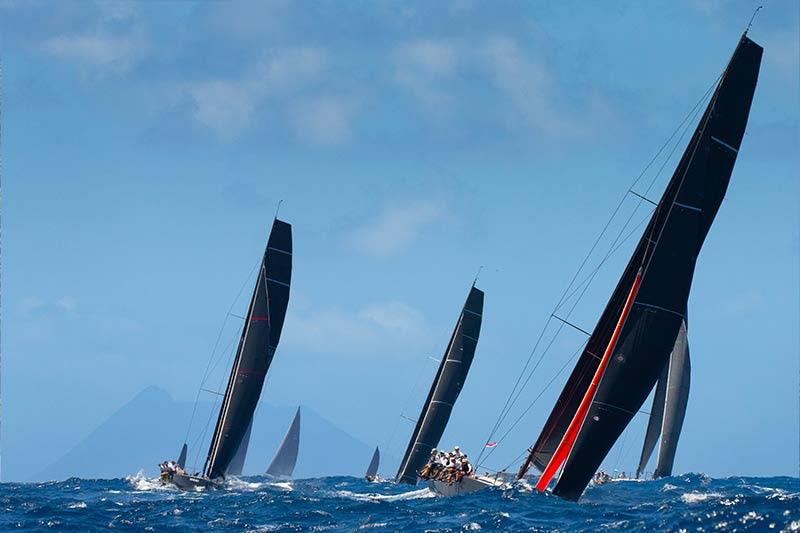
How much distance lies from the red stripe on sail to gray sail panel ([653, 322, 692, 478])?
34313 millimetres

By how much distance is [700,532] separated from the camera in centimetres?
2789

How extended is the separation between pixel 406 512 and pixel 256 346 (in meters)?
18.6

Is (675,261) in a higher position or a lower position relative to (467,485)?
higher

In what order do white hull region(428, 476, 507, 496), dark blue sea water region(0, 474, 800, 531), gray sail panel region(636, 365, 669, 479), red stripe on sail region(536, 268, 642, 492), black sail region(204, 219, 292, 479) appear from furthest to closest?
gray sail panel region(636, 365, 669, 479), black sail region(204, 219, 292, 479), white hull region(428, 476, 507, 496), red stripe on sail region(536, 268, 642, 492), dark blue sea water region(0, 474, 800, 531)

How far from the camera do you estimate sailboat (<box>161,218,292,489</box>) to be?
174 feet

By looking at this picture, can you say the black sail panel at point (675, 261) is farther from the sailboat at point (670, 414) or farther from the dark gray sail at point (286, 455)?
the dark gray sail at point (286, 455)

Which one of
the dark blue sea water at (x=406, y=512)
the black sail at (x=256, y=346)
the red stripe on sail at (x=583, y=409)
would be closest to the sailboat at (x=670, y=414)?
the dark blue sea water at (x=406, y=512)

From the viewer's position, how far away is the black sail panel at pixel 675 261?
32.6 metres

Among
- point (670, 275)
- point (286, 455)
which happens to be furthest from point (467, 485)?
point (286, 455)

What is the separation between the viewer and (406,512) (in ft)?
119

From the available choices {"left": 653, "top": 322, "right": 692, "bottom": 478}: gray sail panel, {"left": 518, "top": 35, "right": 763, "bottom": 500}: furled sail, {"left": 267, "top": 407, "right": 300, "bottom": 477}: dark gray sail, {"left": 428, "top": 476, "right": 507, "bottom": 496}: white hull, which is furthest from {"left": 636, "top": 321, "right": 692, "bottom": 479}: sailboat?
{"left": 267, "top": 407, "right": 300, "bottom": 477}: dark gray sail

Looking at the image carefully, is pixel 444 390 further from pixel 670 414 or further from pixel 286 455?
pixel 286 455

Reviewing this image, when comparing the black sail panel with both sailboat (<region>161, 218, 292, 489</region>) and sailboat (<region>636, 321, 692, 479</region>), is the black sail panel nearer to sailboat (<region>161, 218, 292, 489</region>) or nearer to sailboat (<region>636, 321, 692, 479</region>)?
sailboat (<region>161, 218, 292, 489</region>)

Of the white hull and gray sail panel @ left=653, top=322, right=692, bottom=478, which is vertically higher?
gray sail panel @ left=653, top=322, right=692, bottom=478
